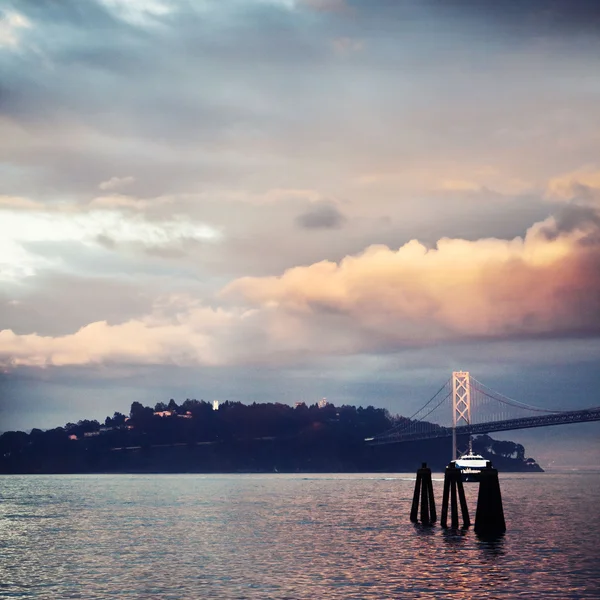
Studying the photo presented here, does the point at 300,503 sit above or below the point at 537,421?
below

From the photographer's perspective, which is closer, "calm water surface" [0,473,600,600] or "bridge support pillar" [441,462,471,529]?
"calm water surface" [0,473,600,600]

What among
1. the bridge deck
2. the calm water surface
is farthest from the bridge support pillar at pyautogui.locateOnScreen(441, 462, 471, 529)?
the bridge deck

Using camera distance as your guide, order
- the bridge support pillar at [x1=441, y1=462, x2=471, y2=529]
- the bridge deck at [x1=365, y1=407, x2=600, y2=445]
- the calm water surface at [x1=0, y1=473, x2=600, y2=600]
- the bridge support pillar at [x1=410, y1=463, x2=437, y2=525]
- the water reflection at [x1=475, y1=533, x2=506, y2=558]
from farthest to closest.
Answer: the bridge deck at [x1=365, y1=407, x2=600, y2=445] → the bridge support pillar at [x1=410, y1=463, x2=437, y2=525] → the bridge support pillar at [x1=441, y1=462, x2=471, y2=529] → the water reflection at [x1=475, y1=533, x2=506, y2=558] → the calm water surface at [x1=0, y1=473, x2=600, y2=600]

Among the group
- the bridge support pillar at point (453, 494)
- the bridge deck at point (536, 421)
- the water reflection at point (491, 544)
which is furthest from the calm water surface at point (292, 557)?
the bridge deck at point (536, 421)

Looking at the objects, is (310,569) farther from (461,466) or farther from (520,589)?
(461,466)

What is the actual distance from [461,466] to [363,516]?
1041cm

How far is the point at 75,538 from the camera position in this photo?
2272 inches

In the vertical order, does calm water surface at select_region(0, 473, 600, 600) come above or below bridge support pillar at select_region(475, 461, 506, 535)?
below

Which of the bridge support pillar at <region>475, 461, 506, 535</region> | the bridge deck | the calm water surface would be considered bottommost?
A: the calm water surface

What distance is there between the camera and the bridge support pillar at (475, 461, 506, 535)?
46.4m

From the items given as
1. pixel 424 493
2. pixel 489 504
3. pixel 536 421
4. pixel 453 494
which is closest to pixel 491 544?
pixel 489 504

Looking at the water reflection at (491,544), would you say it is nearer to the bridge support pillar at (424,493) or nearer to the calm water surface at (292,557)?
the calm water surface at (292,557)

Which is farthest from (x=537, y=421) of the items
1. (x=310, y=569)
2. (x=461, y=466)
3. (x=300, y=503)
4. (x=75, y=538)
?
(x=310, y=569)

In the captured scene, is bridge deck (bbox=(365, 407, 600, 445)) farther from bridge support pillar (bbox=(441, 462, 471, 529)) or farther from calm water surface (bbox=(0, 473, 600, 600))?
bridge support pillar (bbox=(441, 462, 471, 529))
